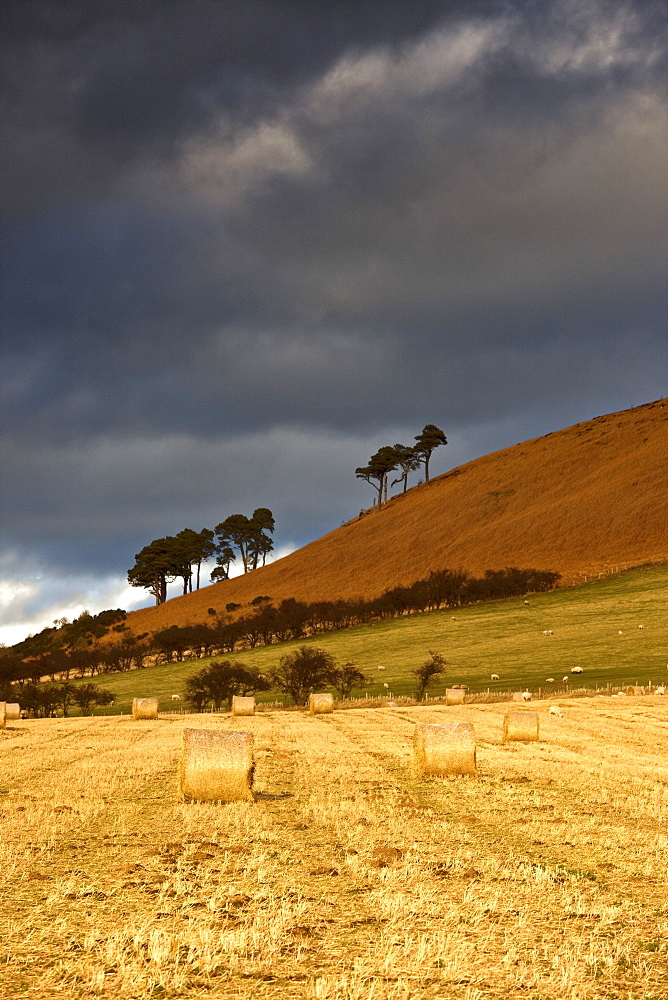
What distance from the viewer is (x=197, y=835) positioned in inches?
420

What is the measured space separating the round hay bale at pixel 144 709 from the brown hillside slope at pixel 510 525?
210 ft

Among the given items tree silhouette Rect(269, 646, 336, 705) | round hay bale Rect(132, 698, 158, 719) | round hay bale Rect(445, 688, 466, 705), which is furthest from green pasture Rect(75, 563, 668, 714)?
round hay bale Rect(132, 698, 158, 719)

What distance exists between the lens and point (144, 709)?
3788 cm

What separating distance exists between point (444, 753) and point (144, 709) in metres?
25.2

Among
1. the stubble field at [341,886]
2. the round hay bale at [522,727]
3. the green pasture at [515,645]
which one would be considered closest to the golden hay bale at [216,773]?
the stubble field at [341,886]

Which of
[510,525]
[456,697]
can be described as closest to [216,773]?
[456,697]

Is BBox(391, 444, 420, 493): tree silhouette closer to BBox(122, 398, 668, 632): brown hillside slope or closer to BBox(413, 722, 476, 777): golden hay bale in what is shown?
BBox(122, 398, 668, 632): brown hillside slope

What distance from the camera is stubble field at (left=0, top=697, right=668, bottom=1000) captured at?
603 centimetres

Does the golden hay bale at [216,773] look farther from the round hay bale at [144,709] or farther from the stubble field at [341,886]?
the round hay bale at [144,709]

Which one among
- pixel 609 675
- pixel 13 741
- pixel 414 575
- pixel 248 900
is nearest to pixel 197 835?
pixel 248 900

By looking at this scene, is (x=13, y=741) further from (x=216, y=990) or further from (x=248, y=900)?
(x=216, y=990)

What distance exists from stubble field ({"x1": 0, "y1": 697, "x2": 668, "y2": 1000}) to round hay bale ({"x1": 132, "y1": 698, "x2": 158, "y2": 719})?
21.0 metres

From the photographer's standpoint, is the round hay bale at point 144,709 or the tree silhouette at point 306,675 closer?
the round hay bale at point 144,709

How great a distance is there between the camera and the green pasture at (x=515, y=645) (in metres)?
54.2
